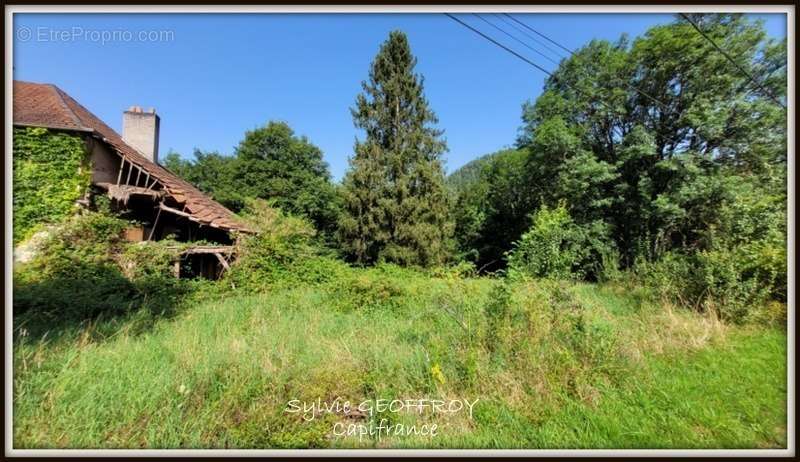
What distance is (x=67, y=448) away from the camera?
2.17 metres

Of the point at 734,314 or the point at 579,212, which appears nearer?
the point at 734,314

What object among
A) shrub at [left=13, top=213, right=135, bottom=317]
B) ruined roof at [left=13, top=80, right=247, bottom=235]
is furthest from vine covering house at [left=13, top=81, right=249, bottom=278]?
shrub at [left=13, top=213, right=135, bottom=317]

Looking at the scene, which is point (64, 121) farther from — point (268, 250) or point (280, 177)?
point (280, 177)

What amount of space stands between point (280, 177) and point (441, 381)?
22040 mm

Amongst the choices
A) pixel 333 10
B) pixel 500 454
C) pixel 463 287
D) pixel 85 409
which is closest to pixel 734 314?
pixel 463 287

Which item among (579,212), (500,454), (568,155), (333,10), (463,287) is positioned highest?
(568,155)

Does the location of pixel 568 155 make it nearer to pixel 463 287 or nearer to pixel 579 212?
pixel 579 212

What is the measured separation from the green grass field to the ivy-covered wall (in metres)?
4.25

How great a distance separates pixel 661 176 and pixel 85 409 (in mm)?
15656

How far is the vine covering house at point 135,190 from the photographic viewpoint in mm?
7117

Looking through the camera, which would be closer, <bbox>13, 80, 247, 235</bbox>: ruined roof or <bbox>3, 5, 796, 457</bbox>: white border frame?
<bbox>3, 5, 796, 457</bbox>: white border frame

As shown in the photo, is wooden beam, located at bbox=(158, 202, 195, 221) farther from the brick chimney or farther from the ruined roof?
the brick chimney

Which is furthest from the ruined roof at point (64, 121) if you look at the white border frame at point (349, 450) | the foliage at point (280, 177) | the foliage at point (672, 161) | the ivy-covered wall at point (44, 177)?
the foliage at point (280, 177)

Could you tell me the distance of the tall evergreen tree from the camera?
13.5 m
